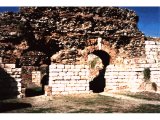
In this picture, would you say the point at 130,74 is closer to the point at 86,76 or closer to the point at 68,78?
the point at 86,76

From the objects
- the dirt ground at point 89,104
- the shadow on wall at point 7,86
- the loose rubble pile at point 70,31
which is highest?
the loose rubble pile at point 70,31

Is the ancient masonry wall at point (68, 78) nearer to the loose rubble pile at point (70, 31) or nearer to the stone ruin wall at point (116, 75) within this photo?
the stone ruin wall at point (116, 75)

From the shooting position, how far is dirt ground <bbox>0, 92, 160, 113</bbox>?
38.8 feet

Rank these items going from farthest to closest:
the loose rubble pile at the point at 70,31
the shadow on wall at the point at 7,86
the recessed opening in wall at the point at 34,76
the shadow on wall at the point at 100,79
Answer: the recessed opening in wall at the point at 34,76, the shadow on wall at the point at 100,79, the loose rubble pile at the point at 70,31, the shadow on wall at the point at 7,86

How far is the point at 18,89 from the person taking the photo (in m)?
15.5

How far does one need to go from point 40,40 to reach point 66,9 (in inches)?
86.3

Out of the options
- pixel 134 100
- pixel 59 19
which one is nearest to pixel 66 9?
pixel 59 19

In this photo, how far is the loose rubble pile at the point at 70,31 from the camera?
1670 cm

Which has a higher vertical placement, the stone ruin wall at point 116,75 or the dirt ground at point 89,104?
the stone ruin wall at point 116,75

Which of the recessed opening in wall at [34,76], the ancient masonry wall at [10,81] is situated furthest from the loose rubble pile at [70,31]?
the recessed opening in wall at [34,76]

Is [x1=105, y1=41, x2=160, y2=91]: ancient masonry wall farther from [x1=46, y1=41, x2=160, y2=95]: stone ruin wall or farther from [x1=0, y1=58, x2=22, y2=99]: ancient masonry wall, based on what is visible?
[x1=0, y1=58, x2=22, y2=99]: ancient masonry wall

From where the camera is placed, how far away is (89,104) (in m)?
13.2

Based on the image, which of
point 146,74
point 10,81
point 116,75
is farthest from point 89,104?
point 146,74
